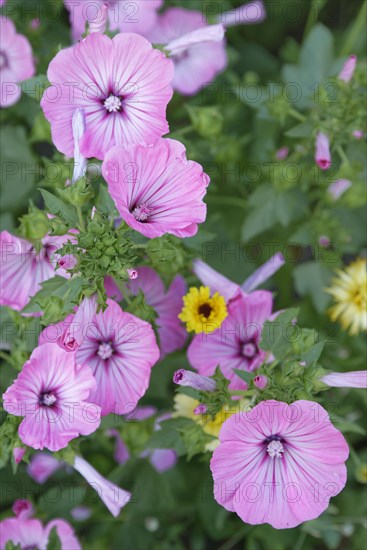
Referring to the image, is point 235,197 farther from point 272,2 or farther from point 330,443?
point 330,443

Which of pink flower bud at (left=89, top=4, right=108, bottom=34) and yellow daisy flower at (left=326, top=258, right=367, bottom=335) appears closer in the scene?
pink flower bud at (left=89, top=4, right=108, bottom=34)

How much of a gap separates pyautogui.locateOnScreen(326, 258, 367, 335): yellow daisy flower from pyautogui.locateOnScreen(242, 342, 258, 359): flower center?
0.44 metres

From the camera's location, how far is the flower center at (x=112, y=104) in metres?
1.41

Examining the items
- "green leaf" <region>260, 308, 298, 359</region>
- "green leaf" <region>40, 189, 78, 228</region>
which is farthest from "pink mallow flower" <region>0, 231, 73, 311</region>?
"green leaf" <region>260, 308, 298, 359</region>

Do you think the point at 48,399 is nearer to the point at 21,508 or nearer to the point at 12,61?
the point at 21,508

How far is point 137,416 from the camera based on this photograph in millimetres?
1877

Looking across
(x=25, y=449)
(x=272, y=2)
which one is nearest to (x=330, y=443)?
(x=25, y=449)

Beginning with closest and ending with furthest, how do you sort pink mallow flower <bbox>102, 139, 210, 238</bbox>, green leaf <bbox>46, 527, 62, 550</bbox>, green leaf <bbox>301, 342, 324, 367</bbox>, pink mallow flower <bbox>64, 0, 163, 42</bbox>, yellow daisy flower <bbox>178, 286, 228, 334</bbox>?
pink mallow flower <bbox>102, 139, 210, 238</bbox>, green leaf <bbox>301, 342, 324, 367</bbox>, yellow daisy flower <bbox>178, 286, 228, 334</bbox>, green leaf <bbox>46, 527, 62, 550</bbox>, pink mallow flower <bbox>64, 0, 163, 42</bbox>

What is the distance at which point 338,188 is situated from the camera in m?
1.96

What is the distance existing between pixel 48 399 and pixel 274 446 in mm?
449

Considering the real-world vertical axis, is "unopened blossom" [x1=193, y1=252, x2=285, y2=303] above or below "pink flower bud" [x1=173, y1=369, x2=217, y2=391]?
above

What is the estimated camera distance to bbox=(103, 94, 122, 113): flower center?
55.6 inches

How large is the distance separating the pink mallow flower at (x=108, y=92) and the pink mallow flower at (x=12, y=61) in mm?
548

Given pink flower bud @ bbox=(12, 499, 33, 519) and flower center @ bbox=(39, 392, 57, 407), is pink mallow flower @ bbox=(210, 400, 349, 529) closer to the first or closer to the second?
flower center @ bbox=(39, 392, 57, 407)
